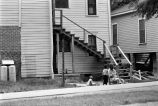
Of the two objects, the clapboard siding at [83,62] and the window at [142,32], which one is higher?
the window at [142,32]

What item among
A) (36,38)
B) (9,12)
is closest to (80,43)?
(36,38)

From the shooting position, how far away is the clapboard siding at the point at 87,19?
83.3ft

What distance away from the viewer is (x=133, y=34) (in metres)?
29.6

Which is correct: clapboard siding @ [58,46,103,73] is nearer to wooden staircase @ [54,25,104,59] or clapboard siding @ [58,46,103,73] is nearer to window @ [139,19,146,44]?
wooden staircase @ [54,25,104,59]

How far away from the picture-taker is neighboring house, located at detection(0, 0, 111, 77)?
72.7ft

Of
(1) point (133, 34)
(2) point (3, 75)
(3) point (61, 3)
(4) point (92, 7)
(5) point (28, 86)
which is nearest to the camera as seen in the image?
(5) point (28, 86)

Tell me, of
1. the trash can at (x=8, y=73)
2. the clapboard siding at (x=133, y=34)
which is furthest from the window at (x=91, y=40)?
the trash can at (x=8, y=73)

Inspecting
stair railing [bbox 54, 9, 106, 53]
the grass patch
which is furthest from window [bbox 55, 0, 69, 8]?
the grass patch

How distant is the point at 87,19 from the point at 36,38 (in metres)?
4.63

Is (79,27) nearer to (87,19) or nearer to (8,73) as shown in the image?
(87,19)

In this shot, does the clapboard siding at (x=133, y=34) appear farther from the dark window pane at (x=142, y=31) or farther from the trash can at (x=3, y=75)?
the trash can at (x=3, y=75)

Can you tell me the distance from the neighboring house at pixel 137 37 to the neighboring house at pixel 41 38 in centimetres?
418

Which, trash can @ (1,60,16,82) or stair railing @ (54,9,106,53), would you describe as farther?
stair railing @ (54,9,106,53)

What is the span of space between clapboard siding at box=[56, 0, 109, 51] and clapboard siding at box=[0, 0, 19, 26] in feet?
11.1
